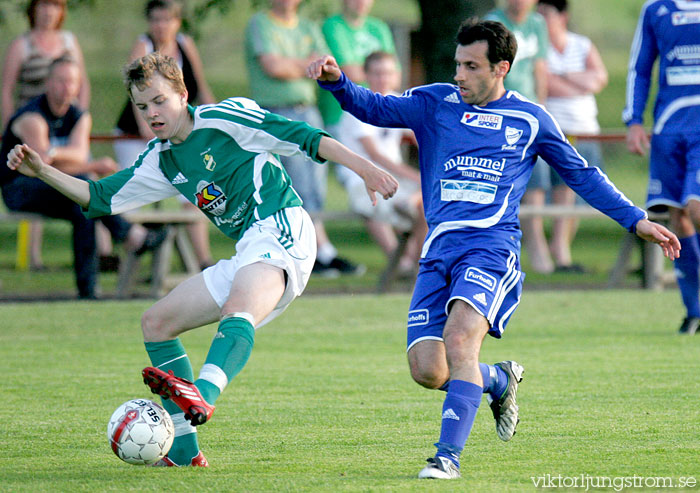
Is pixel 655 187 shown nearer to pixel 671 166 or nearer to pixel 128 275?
pixel 671 166

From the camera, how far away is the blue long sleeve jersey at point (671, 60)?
770cm

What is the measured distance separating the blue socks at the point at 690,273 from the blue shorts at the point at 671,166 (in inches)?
14.4

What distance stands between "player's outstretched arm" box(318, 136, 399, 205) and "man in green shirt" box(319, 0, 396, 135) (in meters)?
6.54

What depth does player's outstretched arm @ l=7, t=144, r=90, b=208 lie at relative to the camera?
485 centimetres

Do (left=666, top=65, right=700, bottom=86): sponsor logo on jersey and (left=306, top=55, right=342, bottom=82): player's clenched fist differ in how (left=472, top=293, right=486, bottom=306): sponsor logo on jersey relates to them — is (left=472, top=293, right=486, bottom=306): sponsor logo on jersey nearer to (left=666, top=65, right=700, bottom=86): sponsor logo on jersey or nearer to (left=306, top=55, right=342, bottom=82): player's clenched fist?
(left=306, top=55, right=342, bottom=82): player's clenched fist

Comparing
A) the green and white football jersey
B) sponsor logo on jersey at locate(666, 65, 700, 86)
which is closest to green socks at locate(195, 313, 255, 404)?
the green and white football jersey

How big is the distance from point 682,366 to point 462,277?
2592mm

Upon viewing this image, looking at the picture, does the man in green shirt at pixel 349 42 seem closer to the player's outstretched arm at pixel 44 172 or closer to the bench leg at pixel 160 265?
the bench leg at pixel 160 265

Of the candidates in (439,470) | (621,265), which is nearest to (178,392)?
(439,470)

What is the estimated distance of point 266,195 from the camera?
4957mm

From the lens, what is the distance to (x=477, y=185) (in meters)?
4.80

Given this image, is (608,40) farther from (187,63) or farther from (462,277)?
(462,277)

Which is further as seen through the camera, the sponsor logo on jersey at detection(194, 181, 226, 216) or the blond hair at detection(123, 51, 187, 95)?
the sponsor logo on jersey at detection(194, 181, 226, 216)

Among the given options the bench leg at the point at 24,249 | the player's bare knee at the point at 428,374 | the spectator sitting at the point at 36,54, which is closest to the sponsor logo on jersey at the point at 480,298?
the player's bare knee at the point at 428,374
